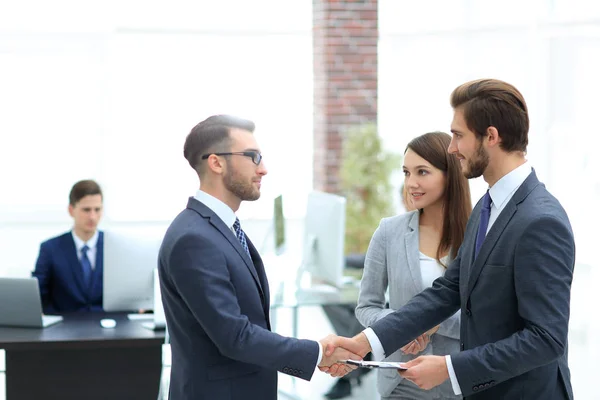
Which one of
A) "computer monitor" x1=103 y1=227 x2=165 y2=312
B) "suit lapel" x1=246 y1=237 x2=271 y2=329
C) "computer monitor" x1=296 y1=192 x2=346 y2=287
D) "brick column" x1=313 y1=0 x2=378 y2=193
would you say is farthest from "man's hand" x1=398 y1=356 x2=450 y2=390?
"brick column" x1=313 y1=0 x2=378 y2=193

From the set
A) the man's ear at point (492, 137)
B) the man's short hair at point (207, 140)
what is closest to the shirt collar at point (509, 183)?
the man's ear at point (492, 137)

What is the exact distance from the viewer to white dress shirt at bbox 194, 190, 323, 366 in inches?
104

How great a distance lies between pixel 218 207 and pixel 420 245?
857mm

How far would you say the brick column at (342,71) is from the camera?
8.77 metres

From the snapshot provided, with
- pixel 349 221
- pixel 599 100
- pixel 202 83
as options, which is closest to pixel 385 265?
pixel 599 100

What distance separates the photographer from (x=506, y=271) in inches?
95.3

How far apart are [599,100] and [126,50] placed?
17.4 ft

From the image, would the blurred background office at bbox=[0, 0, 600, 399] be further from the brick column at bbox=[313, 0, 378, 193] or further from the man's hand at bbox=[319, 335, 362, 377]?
the man's hand at bbox=[319, 335, 362, 377]

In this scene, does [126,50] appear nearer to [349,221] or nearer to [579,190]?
[349,221]

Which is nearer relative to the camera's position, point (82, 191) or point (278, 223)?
point (278, 223)

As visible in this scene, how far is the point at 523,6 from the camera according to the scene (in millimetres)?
6797

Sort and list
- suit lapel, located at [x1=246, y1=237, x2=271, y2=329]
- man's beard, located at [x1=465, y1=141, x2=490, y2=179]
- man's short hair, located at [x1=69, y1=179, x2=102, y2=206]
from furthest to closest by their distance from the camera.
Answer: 1. man's short hair, located at [x1=69, y1=179, x2=102, y2=206]
2. suit lapel, located at [x1=246, y1=237, x2=271, y2=329]
3. man's beard, located at [x1=465, y1=141, x2=490, y2=179]

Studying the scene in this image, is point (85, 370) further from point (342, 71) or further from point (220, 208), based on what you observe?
point (342, 71)

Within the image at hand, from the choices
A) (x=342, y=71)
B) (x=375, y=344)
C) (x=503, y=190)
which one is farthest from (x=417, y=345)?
(x=342, y=71)
